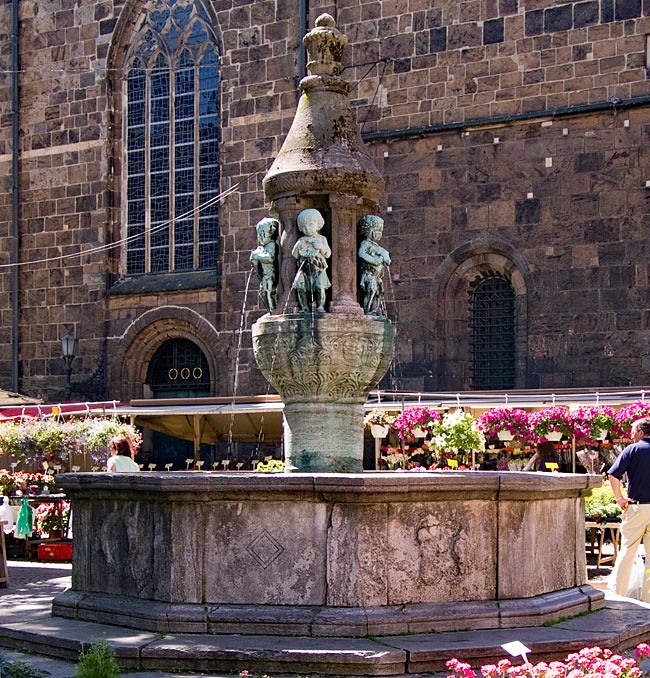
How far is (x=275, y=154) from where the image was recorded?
24203mm

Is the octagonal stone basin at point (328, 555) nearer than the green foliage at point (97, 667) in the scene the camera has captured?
No

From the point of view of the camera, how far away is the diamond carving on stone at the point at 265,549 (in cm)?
798

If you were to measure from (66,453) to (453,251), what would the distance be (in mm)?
7769

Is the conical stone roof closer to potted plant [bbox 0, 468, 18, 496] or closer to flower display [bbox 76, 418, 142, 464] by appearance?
potted plant [bbox 0, 468, 18, 496]

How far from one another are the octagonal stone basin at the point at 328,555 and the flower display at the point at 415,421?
Result: 8.49 metres

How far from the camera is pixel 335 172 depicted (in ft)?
34.3

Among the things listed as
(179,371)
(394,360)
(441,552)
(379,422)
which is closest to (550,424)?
(379,422)

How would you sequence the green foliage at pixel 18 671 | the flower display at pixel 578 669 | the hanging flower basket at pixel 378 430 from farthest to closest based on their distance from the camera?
the hanging flower basket at pixel 378 430 < the green foliage at pixel 18 671 < the flower display at pixel 578 669

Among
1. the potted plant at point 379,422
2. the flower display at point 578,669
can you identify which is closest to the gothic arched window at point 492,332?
the potted plant at point 379,422

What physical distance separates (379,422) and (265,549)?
375 inches

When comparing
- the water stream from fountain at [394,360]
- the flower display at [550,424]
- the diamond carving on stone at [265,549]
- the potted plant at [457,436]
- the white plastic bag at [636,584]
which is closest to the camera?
the diamond carving on stone at [265,549]

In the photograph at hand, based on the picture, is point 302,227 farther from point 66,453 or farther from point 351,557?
point 66,453

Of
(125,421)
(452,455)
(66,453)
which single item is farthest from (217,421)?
(452,455)

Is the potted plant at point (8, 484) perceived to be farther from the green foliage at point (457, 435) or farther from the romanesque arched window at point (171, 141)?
the romanesque arched window at point (171, 141)
